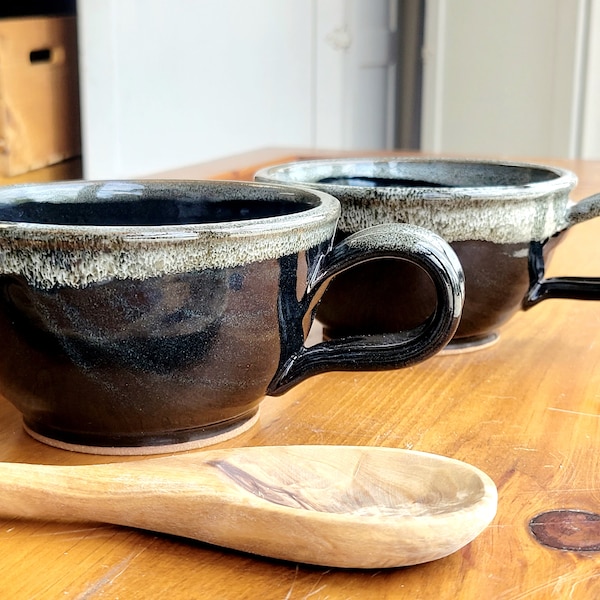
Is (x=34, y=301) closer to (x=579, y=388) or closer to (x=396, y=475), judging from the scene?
(x=396, y=475)

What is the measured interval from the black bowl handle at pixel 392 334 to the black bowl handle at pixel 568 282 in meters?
0.15

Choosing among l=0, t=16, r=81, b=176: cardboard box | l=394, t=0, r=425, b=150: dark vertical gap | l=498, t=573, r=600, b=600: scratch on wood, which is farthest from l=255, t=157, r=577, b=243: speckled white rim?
l=394, t=0, r=425, b=150: dark vertical gap

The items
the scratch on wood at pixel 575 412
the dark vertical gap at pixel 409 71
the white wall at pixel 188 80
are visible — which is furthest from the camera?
the dark vertical gap at pixel 409 71

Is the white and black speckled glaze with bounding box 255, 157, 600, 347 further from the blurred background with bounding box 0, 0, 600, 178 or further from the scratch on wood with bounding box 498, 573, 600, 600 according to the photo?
the blurred background with bounding box 0, 0, 600, 178

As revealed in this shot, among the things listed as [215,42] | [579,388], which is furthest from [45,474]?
[215,42]

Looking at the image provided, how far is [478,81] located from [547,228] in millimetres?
2637

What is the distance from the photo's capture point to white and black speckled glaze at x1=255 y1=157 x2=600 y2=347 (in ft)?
1.56

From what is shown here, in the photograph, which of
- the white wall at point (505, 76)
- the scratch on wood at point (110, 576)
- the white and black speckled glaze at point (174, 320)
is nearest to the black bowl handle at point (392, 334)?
the white and black speckled glaze at point (174, 320)

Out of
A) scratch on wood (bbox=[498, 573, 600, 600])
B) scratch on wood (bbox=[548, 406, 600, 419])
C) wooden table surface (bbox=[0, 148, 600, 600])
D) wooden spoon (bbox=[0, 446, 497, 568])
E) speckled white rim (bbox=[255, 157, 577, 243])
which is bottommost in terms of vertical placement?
scratch on wood (bbox=[548, 406, 600, 419])

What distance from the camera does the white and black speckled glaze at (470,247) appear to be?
0.48 m

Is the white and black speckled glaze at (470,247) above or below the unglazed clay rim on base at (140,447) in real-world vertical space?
above

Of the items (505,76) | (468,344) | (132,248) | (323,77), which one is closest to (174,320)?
(132,248)

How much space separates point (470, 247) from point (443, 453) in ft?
0.43

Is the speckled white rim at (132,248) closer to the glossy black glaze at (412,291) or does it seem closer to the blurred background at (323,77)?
the glossy black glaze at (412,291)
